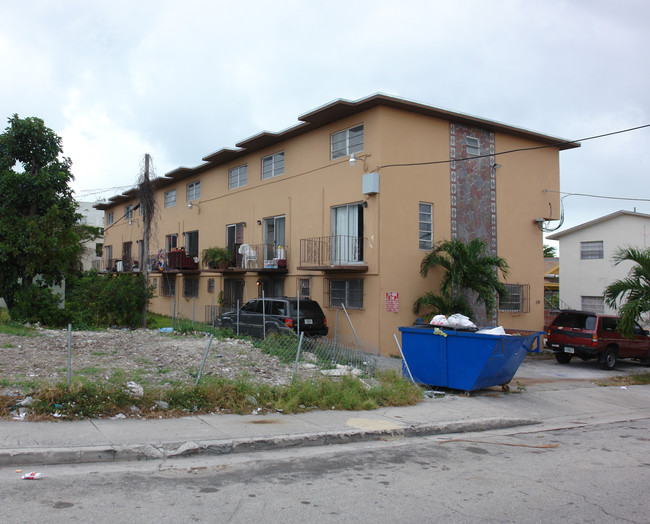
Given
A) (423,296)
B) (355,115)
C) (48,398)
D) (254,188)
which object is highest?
(355,115)

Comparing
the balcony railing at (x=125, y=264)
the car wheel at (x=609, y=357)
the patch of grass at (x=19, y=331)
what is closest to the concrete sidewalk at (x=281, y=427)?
the car wheel at (x=609, y=357)

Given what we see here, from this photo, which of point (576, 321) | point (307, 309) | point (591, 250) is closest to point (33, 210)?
point (307, 309)

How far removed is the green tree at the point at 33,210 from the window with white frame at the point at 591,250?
25085 mm

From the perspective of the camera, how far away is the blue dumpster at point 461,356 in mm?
10953

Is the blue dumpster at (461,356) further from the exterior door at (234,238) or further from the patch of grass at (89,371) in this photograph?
the exterior door at (234,238)

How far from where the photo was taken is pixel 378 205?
17922 mm

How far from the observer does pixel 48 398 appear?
7887mm

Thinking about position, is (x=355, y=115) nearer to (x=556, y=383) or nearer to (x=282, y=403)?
(x=556, y=383)

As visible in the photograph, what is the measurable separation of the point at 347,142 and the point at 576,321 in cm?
959

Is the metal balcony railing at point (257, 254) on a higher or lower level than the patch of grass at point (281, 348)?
higher

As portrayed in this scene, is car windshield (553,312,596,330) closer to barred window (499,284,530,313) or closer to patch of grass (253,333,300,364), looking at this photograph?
barred window (499,284,530,313)

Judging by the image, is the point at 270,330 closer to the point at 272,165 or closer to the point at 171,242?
the point at 272,165

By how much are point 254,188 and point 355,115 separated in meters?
7.02

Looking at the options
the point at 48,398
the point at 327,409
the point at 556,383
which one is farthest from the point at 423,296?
the point at 48,398
